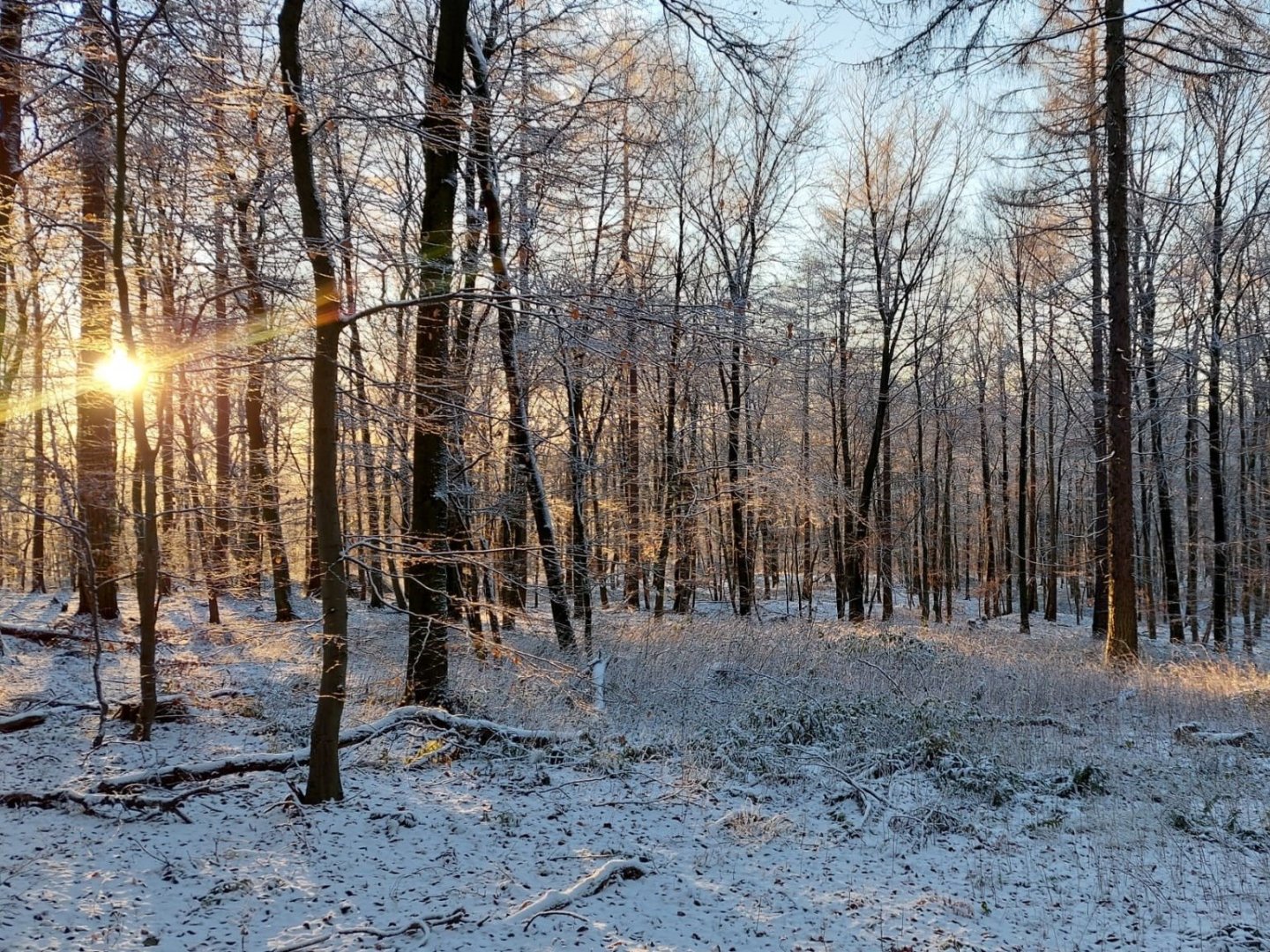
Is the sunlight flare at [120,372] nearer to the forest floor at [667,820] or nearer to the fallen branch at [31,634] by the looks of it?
the forest floor at [667,820]

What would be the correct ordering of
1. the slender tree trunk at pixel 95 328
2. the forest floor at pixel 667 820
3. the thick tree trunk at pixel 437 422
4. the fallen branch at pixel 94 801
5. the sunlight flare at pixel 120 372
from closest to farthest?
the forest floor at pixel 667 820 → the fallen branch at pixel 94 801 → the sunlight flare at pixel 120 372 → the slender tree trunk at pixel 95 328 → the thick tree trunk at pixel 437 422

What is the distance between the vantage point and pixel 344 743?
543 cm

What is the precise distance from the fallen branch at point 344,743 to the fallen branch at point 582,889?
230cm

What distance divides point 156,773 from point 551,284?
4835 millimetres

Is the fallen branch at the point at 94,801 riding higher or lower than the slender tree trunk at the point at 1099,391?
lower

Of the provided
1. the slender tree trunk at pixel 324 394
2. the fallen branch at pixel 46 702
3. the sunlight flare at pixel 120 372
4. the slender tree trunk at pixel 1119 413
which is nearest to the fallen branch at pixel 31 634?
the fallen branch at pixel 46 702

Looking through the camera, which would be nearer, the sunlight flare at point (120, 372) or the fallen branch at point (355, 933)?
the fallen branch at point (355, 933)

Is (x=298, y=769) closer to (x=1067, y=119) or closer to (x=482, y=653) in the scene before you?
(x=482, y=653)

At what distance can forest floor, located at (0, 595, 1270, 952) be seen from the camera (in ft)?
11.7

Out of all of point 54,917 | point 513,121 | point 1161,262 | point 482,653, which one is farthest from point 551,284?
point 1161,262

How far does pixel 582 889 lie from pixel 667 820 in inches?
52.5

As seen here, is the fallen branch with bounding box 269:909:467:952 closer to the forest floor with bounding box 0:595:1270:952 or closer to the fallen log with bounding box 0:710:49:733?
the forest floor with bounding box 0:595:1270:952

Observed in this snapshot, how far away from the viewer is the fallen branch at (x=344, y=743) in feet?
15.6

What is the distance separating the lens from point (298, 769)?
16.9ft
